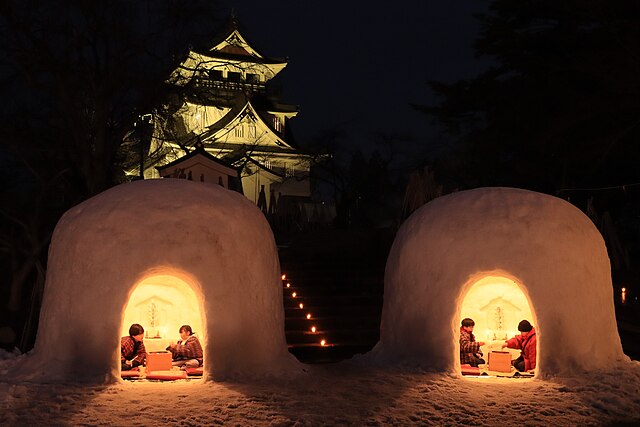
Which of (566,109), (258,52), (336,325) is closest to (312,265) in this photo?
(336,325)

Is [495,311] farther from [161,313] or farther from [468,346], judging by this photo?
[161,313]

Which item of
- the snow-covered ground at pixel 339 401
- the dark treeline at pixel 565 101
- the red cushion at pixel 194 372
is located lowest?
the snow-covered ground at pixel 339 401

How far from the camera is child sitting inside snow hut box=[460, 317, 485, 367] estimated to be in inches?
370

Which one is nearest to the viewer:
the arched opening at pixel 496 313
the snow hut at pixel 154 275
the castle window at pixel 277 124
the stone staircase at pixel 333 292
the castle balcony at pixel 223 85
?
the snow hut at pixel 154 275

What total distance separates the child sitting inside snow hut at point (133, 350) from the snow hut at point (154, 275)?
0.98 meters

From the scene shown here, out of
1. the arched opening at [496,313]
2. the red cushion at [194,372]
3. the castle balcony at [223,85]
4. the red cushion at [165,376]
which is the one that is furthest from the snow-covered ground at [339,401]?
the castle balcony at [223,85]

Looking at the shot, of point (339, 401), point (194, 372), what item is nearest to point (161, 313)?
point (194, 372)

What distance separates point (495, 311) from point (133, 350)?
5.02m

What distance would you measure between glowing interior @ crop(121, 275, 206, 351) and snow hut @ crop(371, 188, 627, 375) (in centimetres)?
283

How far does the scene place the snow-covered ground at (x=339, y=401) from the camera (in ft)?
21.9

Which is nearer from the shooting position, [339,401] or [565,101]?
[339,401]

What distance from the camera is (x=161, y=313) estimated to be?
1012 centimetres

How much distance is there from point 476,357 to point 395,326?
1.13 metres

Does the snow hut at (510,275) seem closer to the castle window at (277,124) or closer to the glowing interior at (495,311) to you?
the glowing interior at (495,311)
